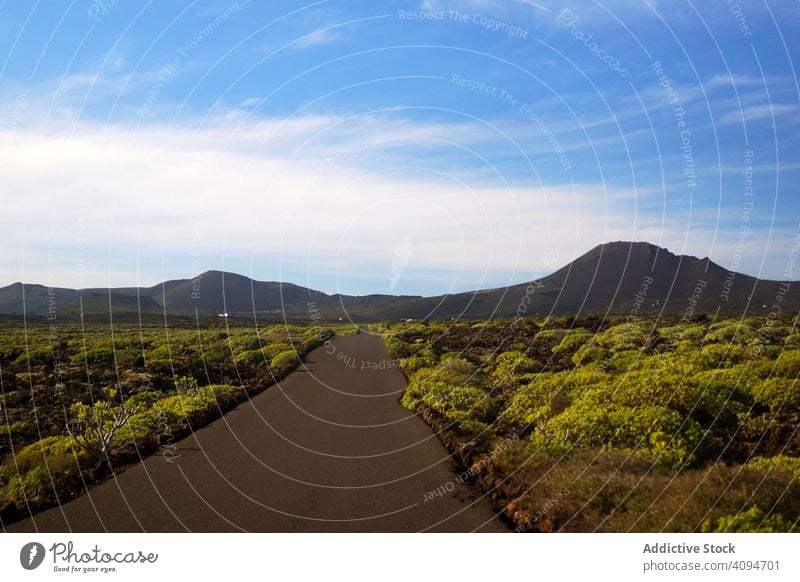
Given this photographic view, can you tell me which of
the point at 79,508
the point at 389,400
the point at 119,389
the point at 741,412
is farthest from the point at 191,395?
the point at 741,412

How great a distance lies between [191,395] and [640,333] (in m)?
23.7

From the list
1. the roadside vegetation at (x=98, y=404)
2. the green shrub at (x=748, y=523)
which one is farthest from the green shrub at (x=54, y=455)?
Answer: the green shrub at (x=748, y=523)

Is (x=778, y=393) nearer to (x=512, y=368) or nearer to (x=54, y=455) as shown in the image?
(x=512, y=368)

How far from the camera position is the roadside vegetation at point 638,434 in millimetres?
8328

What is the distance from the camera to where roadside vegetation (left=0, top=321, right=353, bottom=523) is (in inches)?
438

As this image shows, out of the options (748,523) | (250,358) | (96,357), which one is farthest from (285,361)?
→ (748,523)

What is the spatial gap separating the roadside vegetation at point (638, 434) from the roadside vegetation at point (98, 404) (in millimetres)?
7395

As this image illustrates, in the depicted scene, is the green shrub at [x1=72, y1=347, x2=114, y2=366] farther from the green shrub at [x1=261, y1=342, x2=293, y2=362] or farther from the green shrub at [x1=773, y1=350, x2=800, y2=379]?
the green shrub at [x1=773, y1=350, x2=800, y2=379]

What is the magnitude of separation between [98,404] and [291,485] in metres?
8.51

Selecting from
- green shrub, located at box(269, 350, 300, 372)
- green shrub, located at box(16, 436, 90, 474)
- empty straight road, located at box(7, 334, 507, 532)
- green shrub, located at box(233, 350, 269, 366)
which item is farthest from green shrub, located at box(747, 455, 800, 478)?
green shrub, located at box(233, 350, 269, 366)

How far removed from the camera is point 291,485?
1030cm

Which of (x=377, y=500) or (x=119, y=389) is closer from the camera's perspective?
(x=377, y=500)

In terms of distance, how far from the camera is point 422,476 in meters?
10.6

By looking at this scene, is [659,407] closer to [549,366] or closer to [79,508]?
[549,366]
